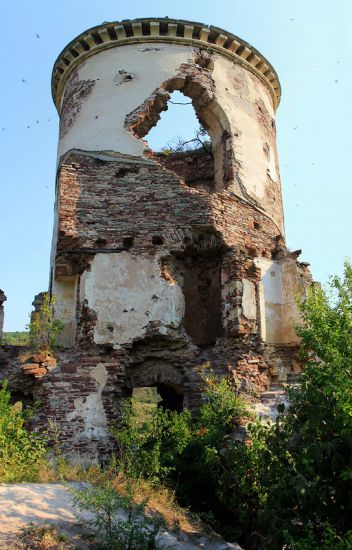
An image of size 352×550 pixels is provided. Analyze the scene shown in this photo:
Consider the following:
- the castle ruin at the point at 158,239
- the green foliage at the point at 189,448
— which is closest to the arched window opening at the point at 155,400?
the castle ruin at the point at 158,239

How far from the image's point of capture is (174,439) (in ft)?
25.6

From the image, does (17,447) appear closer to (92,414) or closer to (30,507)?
(92,414)

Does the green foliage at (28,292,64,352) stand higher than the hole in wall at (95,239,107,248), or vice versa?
the hole in wall at (95,239,107,248)

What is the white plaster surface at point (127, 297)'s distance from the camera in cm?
932

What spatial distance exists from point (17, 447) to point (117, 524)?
2.79m

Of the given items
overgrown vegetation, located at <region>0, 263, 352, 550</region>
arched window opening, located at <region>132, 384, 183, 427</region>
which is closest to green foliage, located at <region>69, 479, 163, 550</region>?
overgrown vegetation, located at <region>0, 263, 352, 550</region>

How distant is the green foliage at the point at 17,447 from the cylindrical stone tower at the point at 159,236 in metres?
0.62

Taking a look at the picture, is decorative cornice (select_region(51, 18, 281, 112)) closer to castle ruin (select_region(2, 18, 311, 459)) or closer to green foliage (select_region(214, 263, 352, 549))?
castle ruin (select_region(2, 18, 311, 459))

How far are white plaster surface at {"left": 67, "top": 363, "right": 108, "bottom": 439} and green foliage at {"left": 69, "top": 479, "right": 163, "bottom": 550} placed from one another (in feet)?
9.38

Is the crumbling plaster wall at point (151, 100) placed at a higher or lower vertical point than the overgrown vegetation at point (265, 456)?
higher

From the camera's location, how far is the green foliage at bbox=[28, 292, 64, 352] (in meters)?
9.25

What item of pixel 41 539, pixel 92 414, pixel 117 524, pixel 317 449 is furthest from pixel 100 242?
pixel 317 449

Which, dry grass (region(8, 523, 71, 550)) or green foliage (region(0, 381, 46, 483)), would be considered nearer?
dry grass (region(8, 523, 71, 550))

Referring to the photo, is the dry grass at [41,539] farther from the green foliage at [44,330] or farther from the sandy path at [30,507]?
the green foliage at [44,330]
